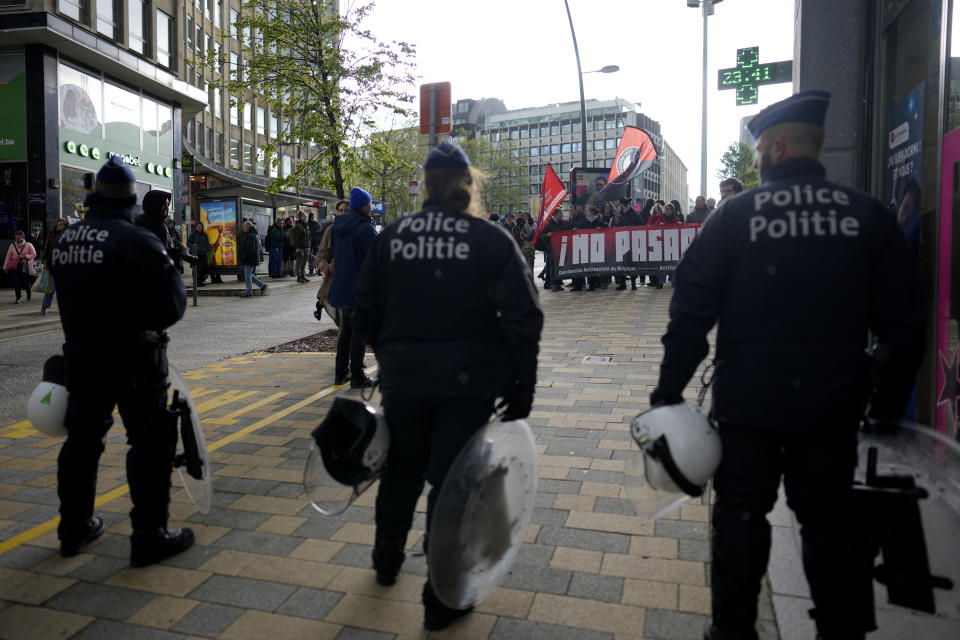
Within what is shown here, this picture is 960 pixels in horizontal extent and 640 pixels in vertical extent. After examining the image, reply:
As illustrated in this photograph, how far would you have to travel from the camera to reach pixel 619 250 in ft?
50.6

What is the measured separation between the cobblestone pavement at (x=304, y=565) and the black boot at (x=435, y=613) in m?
0.03

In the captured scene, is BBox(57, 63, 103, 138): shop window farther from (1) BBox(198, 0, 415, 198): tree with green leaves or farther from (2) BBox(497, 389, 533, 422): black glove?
(2) BBox(497, 389, 533, 422): black glove

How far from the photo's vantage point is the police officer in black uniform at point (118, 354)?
332cm

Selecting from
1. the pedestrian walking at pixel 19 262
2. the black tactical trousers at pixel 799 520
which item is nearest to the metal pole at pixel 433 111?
the pedestrian walking at pixel 19 262

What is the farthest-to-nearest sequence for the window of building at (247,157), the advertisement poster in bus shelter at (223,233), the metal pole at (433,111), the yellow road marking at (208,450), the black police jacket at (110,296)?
the window of building at (247,157), the advertisement poster in bus shelter at (223,233), the metal pole at (433,111), the yellow road marking at (208,450), the black police jacket at (110,296)

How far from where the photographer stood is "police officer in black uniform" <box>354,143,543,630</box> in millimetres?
2812

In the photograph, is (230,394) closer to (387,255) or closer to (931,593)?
(387,255)

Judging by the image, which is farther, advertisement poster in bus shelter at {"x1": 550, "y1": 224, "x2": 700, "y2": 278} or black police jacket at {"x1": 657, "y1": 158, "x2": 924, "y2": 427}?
advertisement poster in bus shelter at {"x1": 550, "y1": 224, "x2": 700, "y2": 278}

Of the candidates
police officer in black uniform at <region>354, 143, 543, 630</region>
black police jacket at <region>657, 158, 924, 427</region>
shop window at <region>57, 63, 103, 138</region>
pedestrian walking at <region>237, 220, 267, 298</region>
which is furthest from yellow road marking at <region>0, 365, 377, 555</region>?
shop window at <region>57, 63, 103, 138</region>

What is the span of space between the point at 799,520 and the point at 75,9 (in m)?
25.2

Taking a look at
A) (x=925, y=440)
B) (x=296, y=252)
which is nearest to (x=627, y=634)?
(x=925, y=440)

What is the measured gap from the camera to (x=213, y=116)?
43062 mm

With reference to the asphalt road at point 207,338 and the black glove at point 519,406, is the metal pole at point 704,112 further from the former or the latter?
the black glove at point 519,406

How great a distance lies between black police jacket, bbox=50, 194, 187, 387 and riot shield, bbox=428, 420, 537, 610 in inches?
63.8
